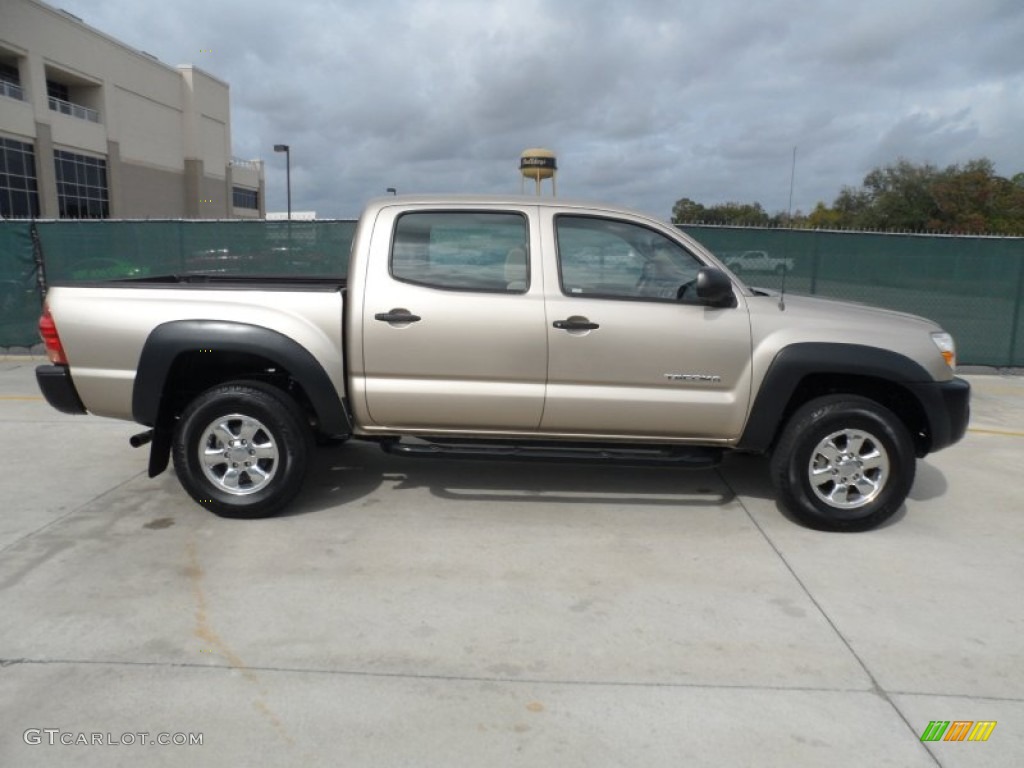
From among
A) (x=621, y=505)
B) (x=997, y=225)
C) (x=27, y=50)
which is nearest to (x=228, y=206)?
(x=27, y=50)

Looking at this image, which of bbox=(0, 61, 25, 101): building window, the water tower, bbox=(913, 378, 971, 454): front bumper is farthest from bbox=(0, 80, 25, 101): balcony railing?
bbox=(913, 378, 971, 454): front bumper

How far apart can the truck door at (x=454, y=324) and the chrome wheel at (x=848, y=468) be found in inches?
68.0

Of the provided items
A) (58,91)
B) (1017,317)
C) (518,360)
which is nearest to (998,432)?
(1017,317)

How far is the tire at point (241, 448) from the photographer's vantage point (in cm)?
466

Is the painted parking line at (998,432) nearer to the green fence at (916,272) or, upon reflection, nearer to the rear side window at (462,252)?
the green fence at (916,272)

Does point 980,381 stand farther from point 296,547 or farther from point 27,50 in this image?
point 27,50

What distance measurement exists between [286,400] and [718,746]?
3.12 metres

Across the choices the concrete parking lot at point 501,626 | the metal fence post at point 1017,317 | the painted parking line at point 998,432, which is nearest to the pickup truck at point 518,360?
the concrete parking lot at point 501,626

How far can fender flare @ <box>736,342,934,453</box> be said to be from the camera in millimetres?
4605

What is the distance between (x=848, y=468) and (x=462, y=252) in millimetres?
2686

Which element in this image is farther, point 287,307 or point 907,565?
point 287,307

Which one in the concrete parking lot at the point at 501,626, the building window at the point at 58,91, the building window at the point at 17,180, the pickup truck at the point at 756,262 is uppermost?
the building window at the point at 58,91

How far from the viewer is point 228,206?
64.9 m

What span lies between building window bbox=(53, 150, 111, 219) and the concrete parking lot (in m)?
46.6
